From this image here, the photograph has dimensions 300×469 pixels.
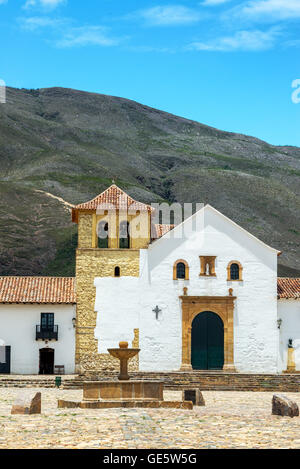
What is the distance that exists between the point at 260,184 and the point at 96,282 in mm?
96514

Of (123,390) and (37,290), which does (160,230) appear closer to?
(37,290)

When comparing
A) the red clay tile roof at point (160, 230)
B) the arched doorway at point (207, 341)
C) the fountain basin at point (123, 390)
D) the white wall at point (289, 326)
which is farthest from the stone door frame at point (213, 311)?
the fountain basin at point (123, 390)

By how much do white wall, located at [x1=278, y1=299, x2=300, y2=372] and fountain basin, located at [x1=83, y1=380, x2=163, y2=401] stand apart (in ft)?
51.3

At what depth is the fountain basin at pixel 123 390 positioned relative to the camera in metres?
22.7

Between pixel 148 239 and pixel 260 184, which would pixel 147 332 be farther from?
pixel 260 184

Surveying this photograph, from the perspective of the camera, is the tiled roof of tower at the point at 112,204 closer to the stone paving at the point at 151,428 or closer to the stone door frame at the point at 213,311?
the stone door frame at the point at 213,311

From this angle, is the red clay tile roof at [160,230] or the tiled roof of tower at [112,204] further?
the red clay tile roof at [160,230]

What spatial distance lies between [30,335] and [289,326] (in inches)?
503

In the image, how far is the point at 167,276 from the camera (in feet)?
122

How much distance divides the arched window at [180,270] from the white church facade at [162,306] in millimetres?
49

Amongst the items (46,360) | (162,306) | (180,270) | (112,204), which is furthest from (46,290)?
(180,270)

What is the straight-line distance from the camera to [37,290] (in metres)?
38.5

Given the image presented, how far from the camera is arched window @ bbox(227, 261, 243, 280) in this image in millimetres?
37375
